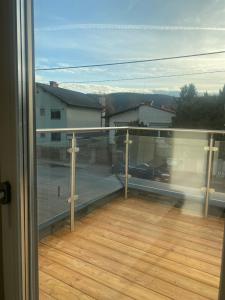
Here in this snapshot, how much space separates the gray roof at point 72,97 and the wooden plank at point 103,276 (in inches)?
35.3

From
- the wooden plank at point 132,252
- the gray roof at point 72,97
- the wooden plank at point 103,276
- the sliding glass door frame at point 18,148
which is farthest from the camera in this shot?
the wooden plank at point 132,252

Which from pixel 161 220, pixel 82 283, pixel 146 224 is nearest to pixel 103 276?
pixel 82 283

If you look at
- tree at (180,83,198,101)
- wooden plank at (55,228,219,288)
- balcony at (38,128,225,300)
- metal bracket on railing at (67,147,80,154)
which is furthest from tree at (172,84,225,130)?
metal bracket on railing at (67,147,80,154)

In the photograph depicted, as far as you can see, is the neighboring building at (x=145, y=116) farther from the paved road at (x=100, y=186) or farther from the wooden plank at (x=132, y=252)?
the wooden plank at (x=132, y=252)

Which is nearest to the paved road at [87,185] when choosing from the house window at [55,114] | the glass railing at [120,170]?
the glass railing at [120,170]

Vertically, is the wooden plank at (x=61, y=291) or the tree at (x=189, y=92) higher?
the tree at (x=189, y=92)

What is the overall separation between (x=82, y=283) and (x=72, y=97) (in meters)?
1.27

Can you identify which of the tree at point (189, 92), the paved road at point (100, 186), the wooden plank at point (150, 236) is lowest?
the wooden plank at point (150, 236)

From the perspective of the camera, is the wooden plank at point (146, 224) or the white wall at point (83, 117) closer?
the white wall at point (83, 117)

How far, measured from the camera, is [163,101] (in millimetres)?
1256

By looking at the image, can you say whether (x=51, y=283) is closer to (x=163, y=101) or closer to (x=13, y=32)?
(x=163, y=101)

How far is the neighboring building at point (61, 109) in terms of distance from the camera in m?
1.09

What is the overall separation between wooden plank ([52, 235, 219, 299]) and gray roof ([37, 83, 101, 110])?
0.95 meters

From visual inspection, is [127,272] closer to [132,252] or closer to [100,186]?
[132,252]
